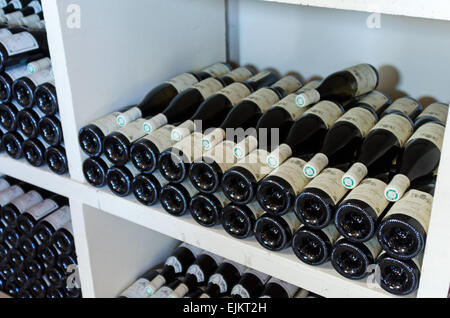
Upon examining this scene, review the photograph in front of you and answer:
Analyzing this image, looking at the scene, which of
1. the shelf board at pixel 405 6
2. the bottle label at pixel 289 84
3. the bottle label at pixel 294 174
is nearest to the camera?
the shelf board at pixel 405 6

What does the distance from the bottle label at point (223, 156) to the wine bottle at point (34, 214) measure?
2.06 ft

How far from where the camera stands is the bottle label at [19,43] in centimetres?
97

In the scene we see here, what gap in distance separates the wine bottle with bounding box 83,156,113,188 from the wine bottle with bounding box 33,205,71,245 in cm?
31

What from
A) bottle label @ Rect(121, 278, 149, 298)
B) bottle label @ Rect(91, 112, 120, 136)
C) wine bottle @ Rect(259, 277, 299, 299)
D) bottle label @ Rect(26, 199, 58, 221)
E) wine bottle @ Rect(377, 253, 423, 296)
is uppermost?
bottle label @ Rect(91, 112, 120, 136)

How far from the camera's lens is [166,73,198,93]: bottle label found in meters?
1.03

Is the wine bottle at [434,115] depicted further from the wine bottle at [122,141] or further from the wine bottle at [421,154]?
the wine bottle at [122,141]

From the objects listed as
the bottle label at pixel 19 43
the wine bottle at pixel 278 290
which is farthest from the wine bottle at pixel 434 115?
the bottle label at pixel 19 43

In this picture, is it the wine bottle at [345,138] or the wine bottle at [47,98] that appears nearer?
the wine bottle at [345,138]

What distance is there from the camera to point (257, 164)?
0.78 m

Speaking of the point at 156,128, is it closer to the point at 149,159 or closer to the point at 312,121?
the point at 149,159

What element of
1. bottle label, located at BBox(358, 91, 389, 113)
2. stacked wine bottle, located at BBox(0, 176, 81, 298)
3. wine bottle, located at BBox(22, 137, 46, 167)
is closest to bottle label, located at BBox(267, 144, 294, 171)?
bottle label, located at BBox(358, 91, 389, 113)

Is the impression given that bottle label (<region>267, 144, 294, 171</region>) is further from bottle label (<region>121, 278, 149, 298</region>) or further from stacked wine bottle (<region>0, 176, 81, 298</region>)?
stacked wine bottle (<region>0, 176, 81, 298</region>)

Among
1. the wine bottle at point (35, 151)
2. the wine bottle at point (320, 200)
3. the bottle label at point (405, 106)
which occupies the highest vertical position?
the bottle label at point (405, 106)
